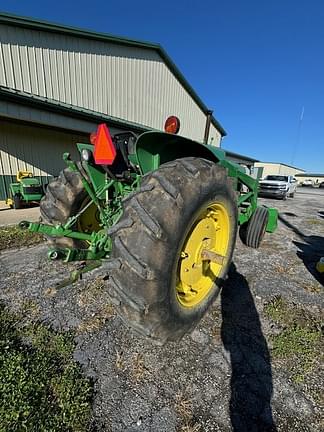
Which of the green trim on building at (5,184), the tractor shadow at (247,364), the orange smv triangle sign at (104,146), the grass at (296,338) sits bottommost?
the tractor shadow at (247,364)

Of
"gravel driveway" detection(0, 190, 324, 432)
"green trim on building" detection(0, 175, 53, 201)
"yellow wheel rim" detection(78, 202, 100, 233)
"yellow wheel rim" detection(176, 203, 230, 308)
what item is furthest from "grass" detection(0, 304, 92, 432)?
"green trim on building" detection(0, 175, 53, 201)

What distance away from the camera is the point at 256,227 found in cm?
385

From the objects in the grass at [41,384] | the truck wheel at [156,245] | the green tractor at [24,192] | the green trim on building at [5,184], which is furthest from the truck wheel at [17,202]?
the truck wheel at [156,245]

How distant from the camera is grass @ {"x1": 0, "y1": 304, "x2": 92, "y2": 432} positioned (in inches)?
49.0

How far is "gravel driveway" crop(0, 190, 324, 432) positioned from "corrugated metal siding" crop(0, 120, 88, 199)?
6.43 meters

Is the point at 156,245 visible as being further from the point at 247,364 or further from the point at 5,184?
the point at 5,184

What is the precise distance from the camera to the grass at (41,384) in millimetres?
1244

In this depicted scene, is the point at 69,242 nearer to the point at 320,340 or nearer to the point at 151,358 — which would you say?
the point at 151,358

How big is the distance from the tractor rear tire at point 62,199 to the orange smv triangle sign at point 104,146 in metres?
0.82

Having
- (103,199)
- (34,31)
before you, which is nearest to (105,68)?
(34,31)

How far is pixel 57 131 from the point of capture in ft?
29.2

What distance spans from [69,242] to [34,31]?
8.92m

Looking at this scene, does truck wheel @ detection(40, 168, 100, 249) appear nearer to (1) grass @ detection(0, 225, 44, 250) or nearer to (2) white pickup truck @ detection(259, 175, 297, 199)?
(1) grass @ detection(0, 225, 44, 250)

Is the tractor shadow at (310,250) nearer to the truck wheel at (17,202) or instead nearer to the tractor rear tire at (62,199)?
the tractor rear tire at (62,199)
